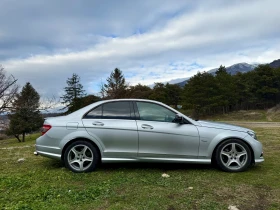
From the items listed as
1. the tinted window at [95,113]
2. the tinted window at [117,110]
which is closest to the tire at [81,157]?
the tinted window at [95,113]

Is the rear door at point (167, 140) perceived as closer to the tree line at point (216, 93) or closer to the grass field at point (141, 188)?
the grass field at point (141, 188)

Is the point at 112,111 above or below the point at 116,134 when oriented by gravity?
above

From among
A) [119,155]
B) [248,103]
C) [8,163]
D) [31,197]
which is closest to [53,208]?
[31,197]

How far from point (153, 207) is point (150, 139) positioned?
5.39 ft

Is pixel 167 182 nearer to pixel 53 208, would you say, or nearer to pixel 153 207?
pixel 153 207

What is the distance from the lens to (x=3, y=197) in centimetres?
349

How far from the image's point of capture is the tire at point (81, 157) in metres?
4.65

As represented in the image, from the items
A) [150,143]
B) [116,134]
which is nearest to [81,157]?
[116,134]

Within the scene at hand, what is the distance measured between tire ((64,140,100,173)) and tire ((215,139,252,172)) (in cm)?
231

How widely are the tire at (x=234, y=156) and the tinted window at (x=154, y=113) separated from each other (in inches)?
43.2

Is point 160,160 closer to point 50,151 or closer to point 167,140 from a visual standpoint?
point 167,140

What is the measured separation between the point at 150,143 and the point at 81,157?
1347mm

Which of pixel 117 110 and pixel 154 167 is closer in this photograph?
pixel 117 110

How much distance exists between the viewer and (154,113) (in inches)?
189
